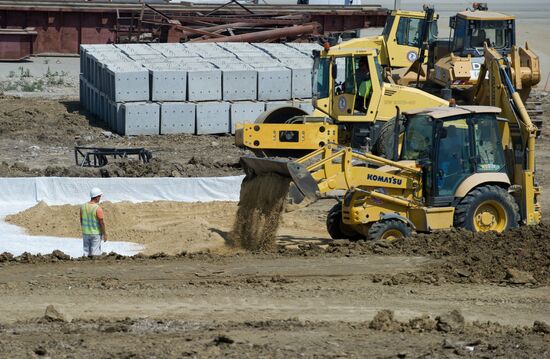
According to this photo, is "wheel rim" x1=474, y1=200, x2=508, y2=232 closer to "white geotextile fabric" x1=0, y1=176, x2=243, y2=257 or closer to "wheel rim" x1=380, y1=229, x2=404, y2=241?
"wheel rim" x1=380, y1=229, x2=404, y2=241

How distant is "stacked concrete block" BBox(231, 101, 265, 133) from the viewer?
1101 inches

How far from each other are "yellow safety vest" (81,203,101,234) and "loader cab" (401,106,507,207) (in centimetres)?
469

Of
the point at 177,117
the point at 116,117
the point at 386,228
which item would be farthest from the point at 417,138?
the point at 116,117

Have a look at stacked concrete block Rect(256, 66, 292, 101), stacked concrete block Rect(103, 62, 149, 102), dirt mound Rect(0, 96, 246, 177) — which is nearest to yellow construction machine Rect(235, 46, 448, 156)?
dirt mound Rect(0, 96, 246, 177)

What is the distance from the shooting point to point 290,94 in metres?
28.6

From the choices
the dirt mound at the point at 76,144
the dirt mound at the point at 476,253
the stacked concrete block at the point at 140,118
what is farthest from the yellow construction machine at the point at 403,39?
the dirt mound at the point at 476,253

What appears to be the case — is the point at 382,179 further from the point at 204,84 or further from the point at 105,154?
the point at 204,84

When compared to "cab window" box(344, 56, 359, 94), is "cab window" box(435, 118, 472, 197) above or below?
below

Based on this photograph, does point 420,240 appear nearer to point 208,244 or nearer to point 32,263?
point 208,244

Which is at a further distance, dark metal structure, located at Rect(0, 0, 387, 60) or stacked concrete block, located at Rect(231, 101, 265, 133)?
dark metal structure, located at Rect(0, 0, 387, 60)

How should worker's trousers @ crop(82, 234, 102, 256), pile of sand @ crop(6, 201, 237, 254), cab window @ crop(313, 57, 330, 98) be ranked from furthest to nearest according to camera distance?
cab window @ crop(313, 57, 330, 98) → pile of sand @ crop(6, 201, 237, 254) → worker's trousers @ crop(82, 234, 102, 256)

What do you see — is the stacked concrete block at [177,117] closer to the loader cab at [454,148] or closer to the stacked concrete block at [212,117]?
the stacked concrete block at [212,117]

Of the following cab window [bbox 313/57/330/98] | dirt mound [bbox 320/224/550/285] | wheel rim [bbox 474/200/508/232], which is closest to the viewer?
dirt mound [bbox 320/224/550/285]

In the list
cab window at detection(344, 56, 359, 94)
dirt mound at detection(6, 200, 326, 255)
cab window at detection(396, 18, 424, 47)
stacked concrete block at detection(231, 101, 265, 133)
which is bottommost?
dirt mound at detection(6, 200, 326, 255)
